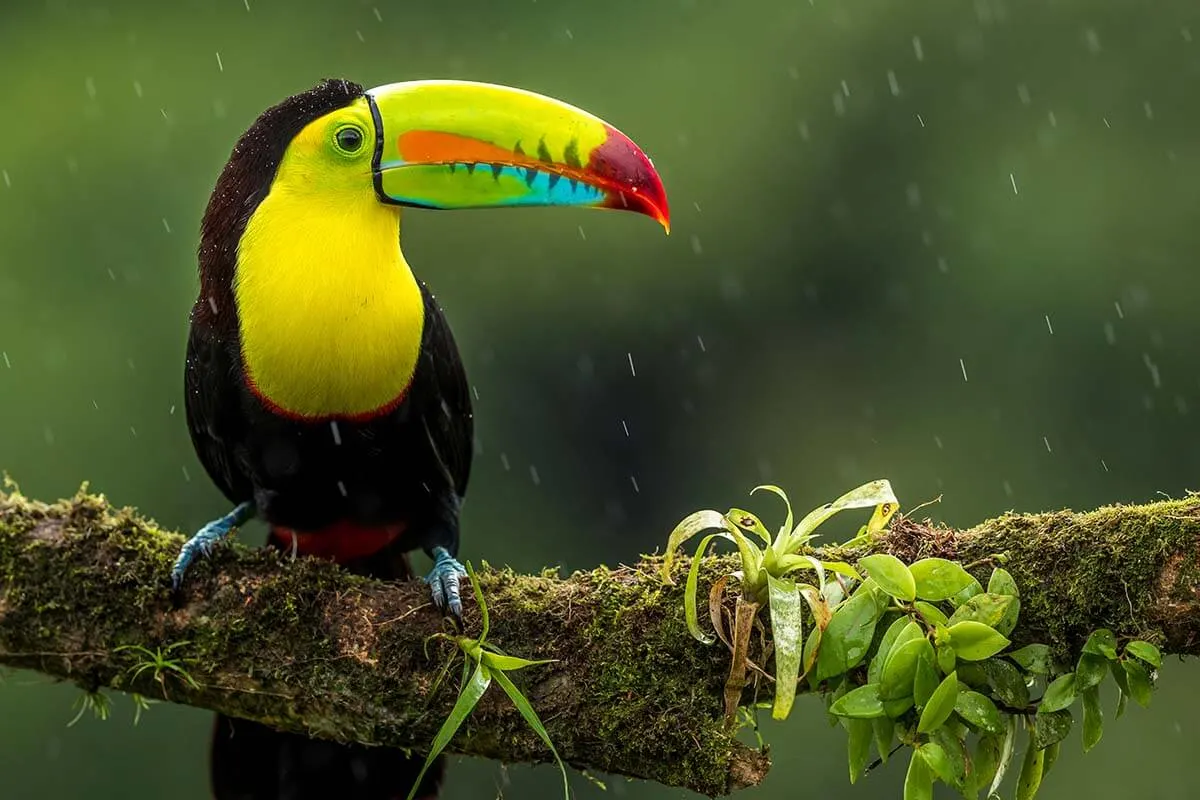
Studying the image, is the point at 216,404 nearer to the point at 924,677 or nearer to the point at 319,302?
the point at 319,302

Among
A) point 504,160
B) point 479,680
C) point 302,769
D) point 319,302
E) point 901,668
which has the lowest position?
point 302,769

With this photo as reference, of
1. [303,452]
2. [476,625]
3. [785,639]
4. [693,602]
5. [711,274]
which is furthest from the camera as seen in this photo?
[711,274]

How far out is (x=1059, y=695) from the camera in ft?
8.05

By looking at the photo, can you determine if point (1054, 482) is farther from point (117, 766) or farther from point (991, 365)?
point (117, 766)

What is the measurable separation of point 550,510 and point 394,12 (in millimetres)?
3338

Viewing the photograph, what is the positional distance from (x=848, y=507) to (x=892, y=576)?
220mm

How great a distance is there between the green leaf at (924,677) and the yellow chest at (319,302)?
1347 mm

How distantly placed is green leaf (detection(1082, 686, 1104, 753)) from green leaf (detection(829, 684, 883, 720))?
0.32 m

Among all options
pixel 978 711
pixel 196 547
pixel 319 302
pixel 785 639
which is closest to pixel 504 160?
pixel 319 302

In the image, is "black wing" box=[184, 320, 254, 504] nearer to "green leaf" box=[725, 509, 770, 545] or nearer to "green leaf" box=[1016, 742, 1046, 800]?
"green leaf" box=[725, 509, 770, 545]

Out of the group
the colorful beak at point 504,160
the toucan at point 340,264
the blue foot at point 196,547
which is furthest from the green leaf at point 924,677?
the blue foot at point 196,547

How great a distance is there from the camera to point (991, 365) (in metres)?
9.31

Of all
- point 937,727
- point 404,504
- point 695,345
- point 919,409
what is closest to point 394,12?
point 695,345

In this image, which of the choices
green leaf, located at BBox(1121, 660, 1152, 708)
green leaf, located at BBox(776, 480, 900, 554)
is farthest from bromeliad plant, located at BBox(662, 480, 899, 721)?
green leaf, located at BBox(1121, 660, 1152, 708)
